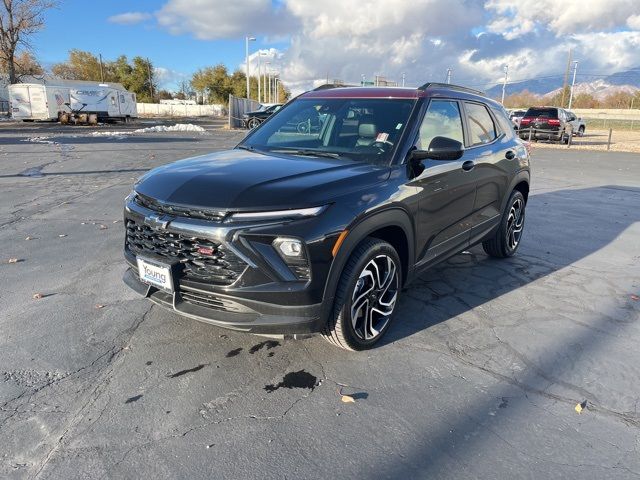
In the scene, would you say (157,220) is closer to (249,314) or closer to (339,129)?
(249,314)

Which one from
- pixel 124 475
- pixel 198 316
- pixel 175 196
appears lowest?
pixel 124 475

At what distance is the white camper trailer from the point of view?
36.0m

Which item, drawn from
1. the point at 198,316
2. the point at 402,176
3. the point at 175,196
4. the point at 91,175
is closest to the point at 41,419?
the point at 198,316

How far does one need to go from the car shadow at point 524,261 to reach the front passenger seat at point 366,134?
1.23m

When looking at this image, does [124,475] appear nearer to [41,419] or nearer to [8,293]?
[41,419]

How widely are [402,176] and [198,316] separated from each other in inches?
68.2

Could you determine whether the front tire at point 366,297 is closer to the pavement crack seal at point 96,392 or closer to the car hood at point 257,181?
the car hood at point 257,181

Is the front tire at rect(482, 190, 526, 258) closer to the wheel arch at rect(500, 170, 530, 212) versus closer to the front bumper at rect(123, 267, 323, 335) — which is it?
the wheel arch at rect(500, 170, 530, 212)

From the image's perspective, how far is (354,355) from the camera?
3418 mm

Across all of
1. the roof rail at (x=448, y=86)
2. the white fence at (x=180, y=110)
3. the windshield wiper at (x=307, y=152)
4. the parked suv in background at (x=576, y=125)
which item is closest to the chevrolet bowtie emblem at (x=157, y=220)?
the windshield wiper at (x=307, y=152)

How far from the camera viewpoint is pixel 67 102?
123 ft

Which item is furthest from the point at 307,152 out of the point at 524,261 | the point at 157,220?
the point at 524,261

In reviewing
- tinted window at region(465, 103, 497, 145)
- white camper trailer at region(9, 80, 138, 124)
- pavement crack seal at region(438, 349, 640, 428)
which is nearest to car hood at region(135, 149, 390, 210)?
pavement crack seal at region(438, 349, 640, 428)

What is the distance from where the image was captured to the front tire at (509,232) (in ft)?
18.0
